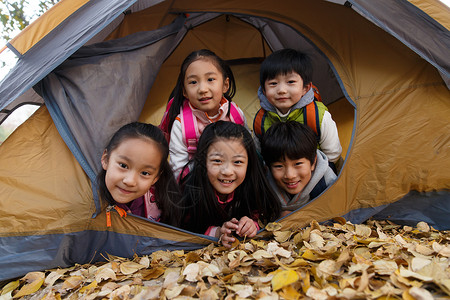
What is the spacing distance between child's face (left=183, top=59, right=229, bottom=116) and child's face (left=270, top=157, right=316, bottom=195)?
55 centimetres

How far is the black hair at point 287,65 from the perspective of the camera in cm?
217

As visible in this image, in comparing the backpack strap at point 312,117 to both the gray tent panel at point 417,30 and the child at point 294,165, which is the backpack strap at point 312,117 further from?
the gray tent panel at point 417,30

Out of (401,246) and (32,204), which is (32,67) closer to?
(32,204)

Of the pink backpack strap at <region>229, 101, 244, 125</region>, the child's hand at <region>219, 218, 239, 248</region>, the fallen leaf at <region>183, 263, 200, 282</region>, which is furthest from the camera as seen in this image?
the pink backpack strap at <region>229, 101, 244, 125</region>

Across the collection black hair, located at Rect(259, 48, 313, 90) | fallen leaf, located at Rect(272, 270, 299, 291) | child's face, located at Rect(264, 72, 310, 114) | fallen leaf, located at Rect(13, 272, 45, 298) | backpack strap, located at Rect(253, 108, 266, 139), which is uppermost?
black hair, located at Rect(259, 48, 313, 90)

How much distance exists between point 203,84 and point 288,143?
0.62m

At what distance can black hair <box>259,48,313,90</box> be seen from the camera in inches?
85.4

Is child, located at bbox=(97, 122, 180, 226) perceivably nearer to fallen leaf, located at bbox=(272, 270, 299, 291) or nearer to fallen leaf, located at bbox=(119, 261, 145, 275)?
fallen leaf, located at bbox=(119, 261, 145, 275)

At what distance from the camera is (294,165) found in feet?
6.35

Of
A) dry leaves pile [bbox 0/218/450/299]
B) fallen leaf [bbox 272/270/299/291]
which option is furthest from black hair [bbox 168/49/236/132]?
fallen leaf [bbox 272/270/299/291]

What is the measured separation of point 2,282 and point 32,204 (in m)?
0.35

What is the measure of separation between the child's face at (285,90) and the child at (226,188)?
0.43m

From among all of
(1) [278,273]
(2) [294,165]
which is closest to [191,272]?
(1) [278,273]

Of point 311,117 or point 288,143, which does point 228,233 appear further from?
point 311,117
